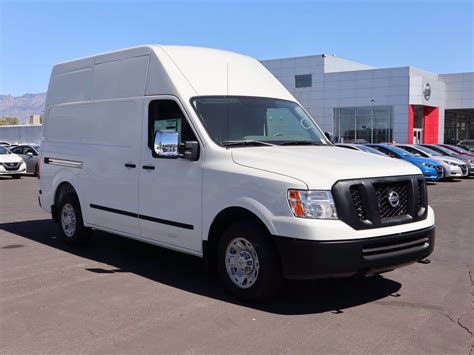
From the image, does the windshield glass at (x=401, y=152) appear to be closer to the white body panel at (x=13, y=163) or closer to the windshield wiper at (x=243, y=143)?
the white body panel at (x=13, y=163)

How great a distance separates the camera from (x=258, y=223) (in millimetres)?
5246

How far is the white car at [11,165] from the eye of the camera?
73.1 feet

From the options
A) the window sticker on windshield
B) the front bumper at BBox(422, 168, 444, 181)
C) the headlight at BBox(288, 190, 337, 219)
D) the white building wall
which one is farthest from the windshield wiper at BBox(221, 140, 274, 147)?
the white building wall

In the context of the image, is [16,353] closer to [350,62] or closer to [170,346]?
[170,346]

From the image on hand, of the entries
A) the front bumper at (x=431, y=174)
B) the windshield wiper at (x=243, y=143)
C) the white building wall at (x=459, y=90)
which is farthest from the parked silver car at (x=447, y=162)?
the white building wall at (x=459, y=90)

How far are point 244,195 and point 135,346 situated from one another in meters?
1.79

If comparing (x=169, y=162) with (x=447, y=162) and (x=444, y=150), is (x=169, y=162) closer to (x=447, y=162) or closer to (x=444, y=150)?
(x=447, y=162)

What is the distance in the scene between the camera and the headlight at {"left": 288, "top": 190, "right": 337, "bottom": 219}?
4.84m

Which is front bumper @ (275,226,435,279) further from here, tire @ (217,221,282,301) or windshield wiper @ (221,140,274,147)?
windshield wiper @ (221,140,274,147)

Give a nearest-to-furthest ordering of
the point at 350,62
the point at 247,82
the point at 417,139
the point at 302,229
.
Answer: the point at 302,229, the point at 247,82, the point at 417,139, the point at 350,62

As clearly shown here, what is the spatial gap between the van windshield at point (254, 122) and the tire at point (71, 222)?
3065 millimetres

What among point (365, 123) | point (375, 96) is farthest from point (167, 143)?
point (365, 123)

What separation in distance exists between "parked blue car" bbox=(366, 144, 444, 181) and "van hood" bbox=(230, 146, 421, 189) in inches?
604

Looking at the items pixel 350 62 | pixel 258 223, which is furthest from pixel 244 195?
pixel 350 62
